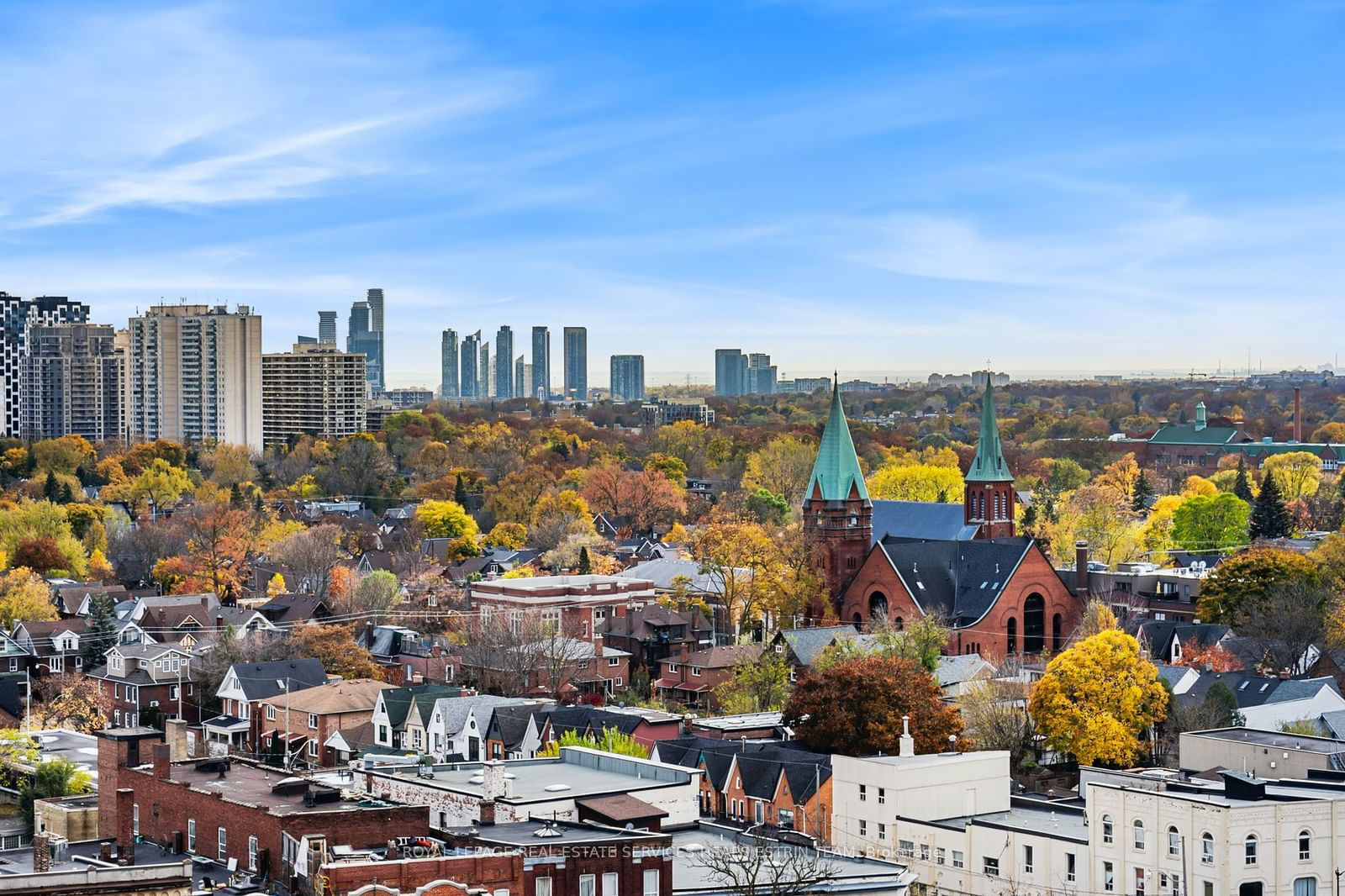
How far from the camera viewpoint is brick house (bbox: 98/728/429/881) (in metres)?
37.8

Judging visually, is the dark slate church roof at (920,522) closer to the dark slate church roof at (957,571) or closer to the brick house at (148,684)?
the dark slate church roof at (957,571)

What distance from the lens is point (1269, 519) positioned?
122 m

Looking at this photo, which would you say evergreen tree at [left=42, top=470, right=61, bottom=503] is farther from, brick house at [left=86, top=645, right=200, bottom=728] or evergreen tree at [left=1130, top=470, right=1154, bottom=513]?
evergreen tree at [left=1130, top=470, right=1154, bottom=513]

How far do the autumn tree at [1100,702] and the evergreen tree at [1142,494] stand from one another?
3619 inches

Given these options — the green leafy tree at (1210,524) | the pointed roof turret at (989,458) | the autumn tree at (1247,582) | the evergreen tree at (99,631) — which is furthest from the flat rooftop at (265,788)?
the green leafy tree at (1210,524)

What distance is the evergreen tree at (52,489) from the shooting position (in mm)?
162125

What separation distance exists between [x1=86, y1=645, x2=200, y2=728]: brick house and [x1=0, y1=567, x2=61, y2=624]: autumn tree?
12.2m

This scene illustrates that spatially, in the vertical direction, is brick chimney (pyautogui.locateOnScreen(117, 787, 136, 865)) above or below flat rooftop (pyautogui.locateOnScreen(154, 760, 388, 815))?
below

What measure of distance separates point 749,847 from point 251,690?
36289mm

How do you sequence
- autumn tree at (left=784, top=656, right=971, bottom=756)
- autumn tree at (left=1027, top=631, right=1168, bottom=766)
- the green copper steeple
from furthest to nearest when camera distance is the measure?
the green copper steeple, autumn tree at (left=1027, top=631, right=1168, bottom=766), autumn tree at (left=784, top=656, right=971, bottom=756)

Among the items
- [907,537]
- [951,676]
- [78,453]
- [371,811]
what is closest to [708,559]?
[907,537]

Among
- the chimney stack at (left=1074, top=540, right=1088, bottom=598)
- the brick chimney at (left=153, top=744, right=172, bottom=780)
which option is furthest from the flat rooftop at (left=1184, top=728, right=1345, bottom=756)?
the chimney stack at (left=1074, top=540, right=1088, bottom=598)

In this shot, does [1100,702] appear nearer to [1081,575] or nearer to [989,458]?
[1081,575]

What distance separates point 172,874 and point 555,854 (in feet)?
27.1
